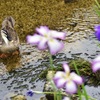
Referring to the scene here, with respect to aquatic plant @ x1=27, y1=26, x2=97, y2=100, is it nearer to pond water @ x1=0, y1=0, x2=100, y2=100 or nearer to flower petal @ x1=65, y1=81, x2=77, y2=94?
flower petal @ x1=65, y1=81, x2=77, y2=94

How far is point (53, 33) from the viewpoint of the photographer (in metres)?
1.42

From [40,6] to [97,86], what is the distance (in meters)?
3.55

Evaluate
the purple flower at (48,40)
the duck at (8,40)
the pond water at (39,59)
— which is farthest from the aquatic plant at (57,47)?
the duck at (8,40)

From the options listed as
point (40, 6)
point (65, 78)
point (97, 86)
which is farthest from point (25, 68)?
point (65, 78)

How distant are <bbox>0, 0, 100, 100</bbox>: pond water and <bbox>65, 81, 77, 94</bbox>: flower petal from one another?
2714mm

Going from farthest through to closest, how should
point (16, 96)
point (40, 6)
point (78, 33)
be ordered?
1. point (40, 6)
2. point (78, 33)
3. point (16, 96)

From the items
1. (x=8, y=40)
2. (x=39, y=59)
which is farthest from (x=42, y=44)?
(x=8, y=40)

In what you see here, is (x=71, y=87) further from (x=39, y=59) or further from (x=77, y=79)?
(x=39, y=59)

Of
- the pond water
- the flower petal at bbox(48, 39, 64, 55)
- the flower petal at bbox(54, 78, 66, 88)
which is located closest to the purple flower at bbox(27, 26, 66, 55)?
the flower petal at bbox(48, 39, 64, 55)

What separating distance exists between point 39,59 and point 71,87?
3827 mm

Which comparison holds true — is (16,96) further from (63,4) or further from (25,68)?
(63,4)

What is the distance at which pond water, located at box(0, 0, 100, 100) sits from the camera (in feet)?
14.5

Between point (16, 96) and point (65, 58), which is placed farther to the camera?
point (65, 58)

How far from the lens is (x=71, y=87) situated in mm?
1347
